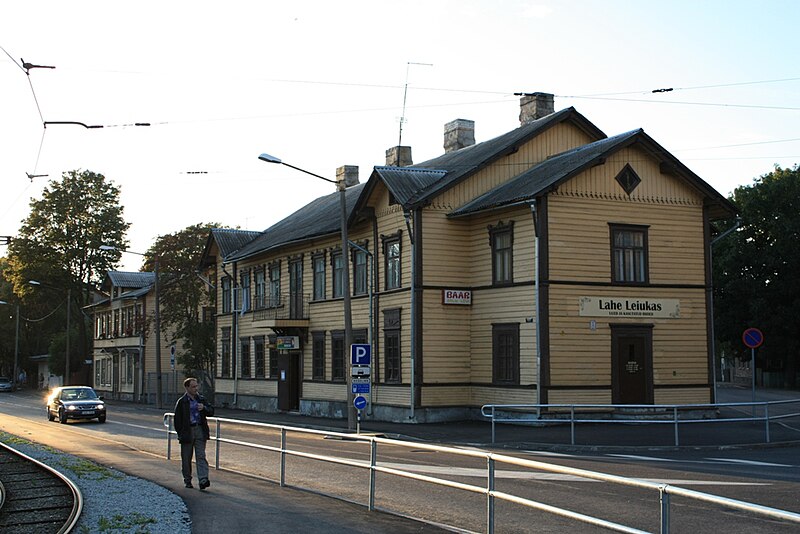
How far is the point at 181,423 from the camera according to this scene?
1405 cm

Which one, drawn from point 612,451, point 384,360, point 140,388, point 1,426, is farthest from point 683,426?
point 140,388

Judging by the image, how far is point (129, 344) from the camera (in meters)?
68.9

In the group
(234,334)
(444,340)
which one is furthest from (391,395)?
(234,334)

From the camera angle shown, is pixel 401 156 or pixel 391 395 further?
pixel 401 156

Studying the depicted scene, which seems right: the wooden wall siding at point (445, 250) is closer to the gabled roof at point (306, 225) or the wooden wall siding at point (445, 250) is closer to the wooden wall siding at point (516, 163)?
the wooden wall siding at point (516, 163)

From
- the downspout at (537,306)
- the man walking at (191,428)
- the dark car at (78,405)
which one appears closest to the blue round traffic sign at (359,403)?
the downspout at (537,306)

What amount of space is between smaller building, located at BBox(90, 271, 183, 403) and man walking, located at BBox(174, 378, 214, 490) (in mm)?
46125

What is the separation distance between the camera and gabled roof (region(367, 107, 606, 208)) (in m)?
31.2

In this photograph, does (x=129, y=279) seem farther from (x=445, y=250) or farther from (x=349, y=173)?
(x=445, y=250)

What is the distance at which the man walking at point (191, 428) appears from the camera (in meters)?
14.0

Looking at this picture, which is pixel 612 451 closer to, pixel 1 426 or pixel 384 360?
pixel 384 360

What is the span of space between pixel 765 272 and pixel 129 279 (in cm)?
4510

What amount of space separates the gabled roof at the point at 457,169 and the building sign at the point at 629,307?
239 inches

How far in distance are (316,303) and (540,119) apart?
11.8 m
